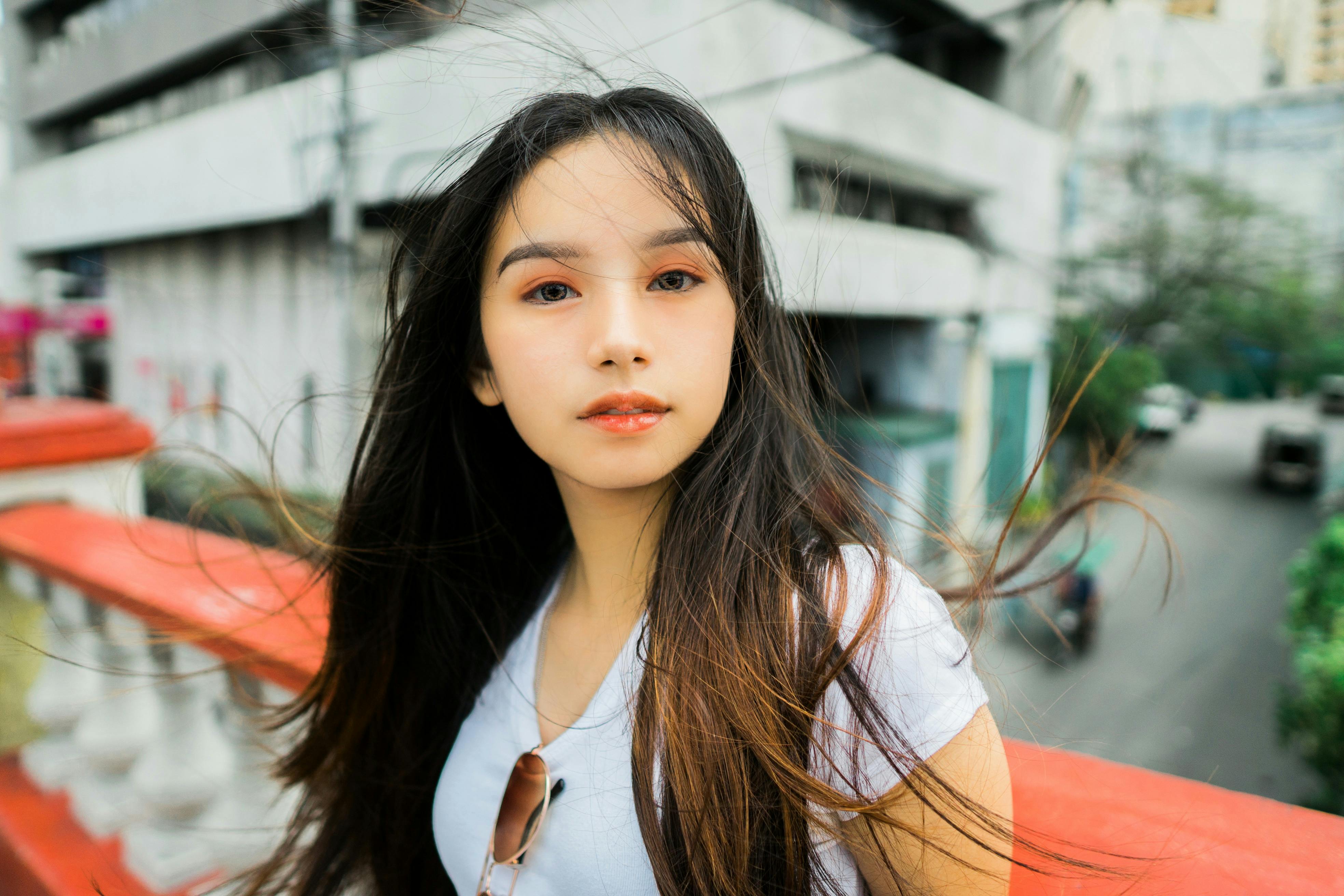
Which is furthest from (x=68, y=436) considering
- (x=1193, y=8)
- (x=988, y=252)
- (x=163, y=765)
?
(x=988, y=252)

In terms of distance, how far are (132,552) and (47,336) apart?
8.81 m

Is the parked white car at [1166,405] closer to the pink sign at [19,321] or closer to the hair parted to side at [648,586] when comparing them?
the hair parted to side at [648,586]

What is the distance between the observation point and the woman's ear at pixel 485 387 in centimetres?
104

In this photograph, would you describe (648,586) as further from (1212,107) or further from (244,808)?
(1212,107)

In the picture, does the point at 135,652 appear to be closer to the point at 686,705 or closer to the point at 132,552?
the point at 132,552

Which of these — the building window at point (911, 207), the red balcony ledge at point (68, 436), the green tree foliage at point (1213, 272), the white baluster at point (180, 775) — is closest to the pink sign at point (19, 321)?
the red balcony ledge at point (68, 436)

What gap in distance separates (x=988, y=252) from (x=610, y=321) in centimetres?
1030

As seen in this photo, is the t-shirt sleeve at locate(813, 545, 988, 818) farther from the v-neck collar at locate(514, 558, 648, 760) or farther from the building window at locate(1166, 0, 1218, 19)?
the building window at locate(1166, 0, 1218, 19)

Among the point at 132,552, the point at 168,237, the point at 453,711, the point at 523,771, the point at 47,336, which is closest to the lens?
the point at 523,771

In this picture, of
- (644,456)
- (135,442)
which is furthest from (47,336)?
(644,456)

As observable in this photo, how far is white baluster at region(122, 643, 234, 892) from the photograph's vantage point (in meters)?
1.64

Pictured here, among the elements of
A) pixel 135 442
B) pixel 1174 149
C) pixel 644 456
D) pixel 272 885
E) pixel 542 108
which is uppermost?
pixel 1174 149

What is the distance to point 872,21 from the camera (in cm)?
749

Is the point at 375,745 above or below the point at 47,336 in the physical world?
below
